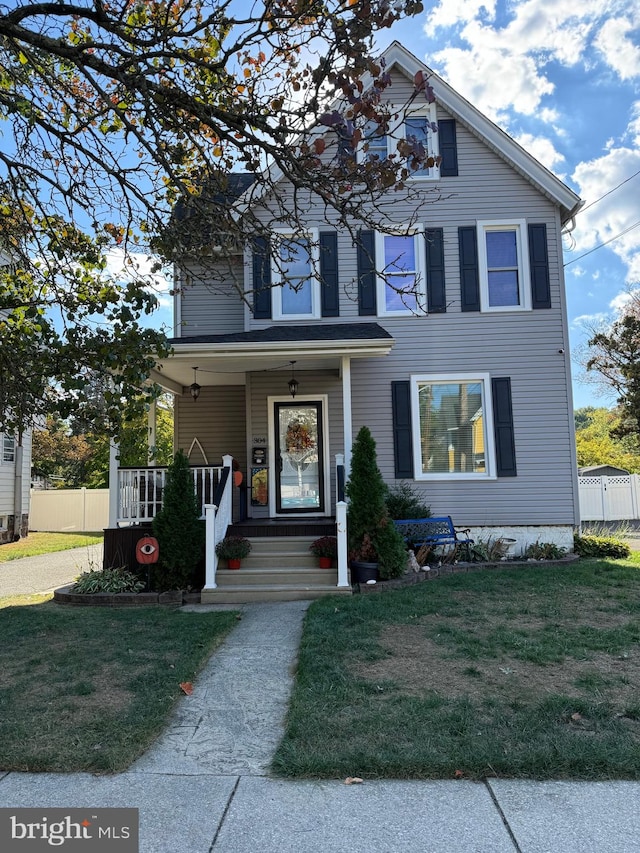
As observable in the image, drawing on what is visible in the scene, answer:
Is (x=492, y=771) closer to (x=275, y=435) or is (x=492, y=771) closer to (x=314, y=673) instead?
(x=314, y=673)

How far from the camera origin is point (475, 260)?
10.3m

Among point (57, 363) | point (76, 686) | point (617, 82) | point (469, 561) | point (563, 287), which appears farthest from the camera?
point (617, 82)

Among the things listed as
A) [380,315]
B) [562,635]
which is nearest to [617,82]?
[380,315]

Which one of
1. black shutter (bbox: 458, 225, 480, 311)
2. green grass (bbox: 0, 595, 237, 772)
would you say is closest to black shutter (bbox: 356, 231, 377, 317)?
black shutter (bbox: 458, 225, 480, 311)

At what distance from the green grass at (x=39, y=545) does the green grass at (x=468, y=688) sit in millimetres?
9279

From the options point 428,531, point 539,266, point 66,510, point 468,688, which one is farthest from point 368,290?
point 66,510

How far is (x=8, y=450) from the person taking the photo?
15.5 metres

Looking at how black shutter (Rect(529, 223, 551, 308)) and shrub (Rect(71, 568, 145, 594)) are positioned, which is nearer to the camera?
shrub (Rect(71, 568, 145, 594))

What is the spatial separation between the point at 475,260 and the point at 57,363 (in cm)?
776

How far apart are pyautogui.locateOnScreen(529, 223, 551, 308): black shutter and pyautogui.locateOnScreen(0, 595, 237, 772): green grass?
7.46 metres

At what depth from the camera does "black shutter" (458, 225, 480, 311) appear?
1028cm

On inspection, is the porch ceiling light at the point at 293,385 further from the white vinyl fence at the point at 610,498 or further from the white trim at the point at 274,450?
the white vinyl fence at the point at 610,498

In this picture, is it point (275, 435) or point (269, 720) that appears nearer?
point (269, 720)

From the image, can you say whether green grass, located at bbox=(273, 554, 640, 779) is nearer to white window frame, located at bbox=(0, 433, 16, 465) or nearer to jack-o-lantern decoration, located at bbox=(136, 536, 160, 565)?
jack-o-lantern decoration, located at bbox=(136, 536, 160, 565)
